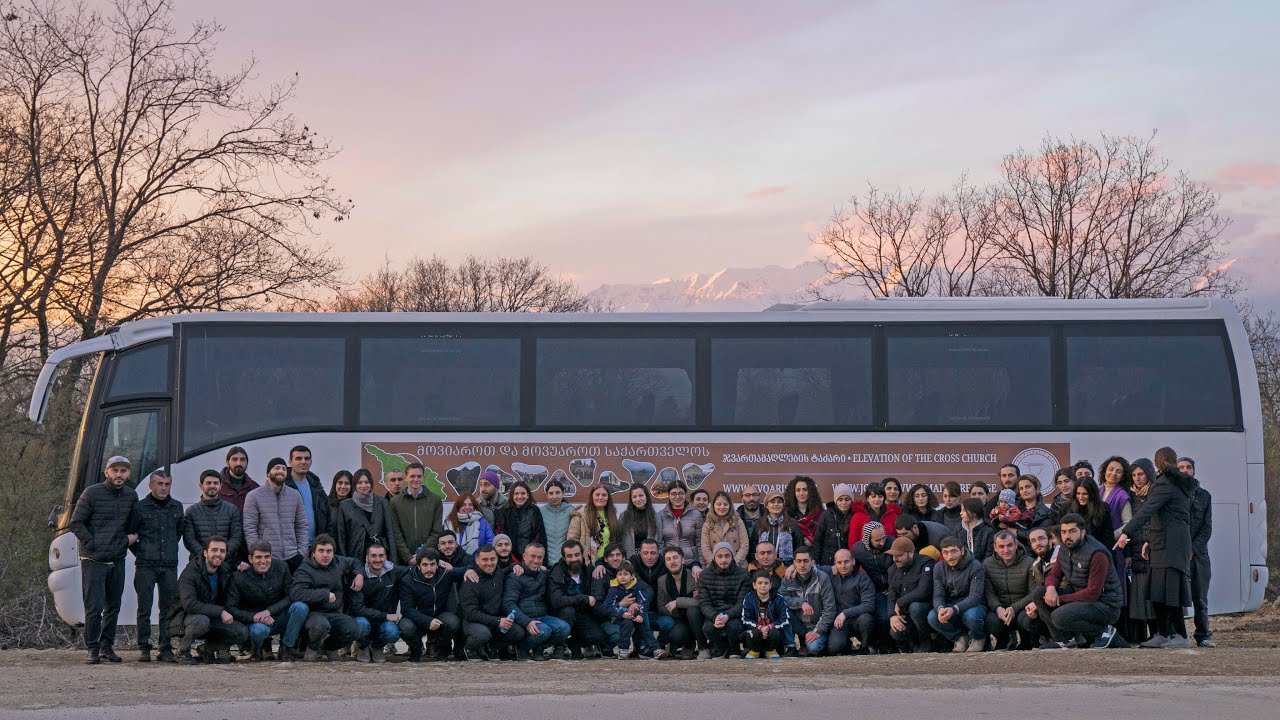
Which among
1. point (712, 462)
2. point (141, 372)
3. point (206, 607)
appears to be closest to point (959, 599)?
point (712, 462)

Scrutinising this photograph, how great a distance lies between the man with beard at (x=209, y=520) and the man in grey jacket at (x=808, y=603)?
4944 mm

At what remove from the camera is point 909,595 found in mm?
12180

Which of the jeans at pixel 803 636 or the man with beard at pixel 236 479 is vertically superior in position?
the man with beard at pixel 236 479

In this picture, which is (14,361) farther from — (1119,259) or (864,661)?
(1119,259)

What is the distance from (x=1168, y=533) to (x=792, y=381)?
3.85m

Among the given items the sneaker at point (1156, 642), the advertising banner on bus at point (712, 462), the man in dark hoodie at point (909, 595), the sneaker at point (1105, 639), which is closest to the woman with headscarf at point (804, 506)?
the advertising banner on bus at point (712, 462)

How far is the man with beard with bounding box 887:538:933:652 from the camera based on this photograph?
12156mm

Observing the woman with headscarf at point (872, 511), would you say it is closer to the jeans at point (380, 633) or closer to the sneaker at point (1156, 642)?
the sneaker at point (1156, 642)

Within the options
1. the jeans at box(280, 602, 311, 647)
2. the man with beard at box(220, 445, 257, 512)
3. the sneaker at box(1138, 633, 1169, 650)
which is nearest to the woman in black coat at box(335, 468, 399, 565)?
the jeans at box(280, 602, 311, 647)

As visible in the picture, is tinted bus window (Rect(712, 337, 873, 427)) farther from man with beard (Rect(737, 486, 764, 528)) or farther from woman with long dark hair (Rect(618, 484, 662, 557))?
woman with long dark hair (Rect(618, 484, 662, 557))

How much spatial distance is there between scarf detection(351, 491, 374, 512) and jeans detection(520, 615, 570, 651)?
187cm

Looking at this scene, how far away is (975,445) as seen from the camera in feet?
44.5

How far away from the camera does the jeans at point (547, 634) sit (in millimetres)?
12253

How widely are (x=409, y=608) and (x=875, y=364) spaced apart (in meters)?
5.25
